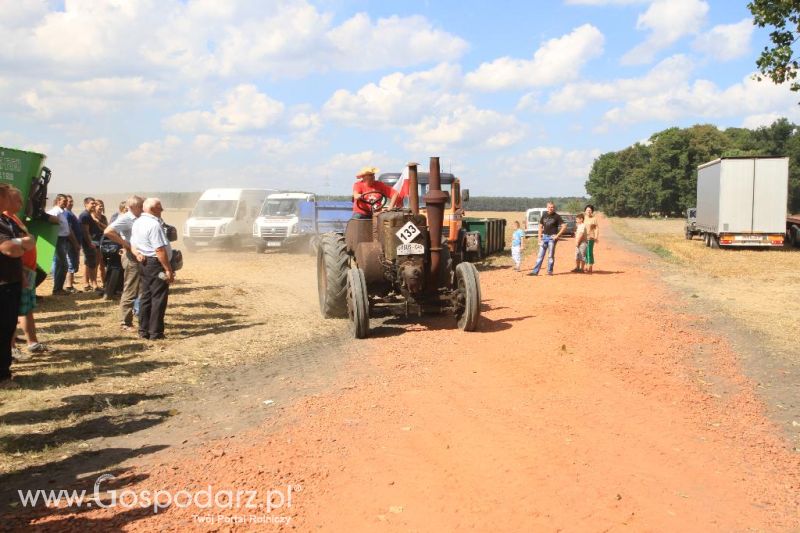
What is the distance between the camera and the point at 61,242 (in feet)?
41.1

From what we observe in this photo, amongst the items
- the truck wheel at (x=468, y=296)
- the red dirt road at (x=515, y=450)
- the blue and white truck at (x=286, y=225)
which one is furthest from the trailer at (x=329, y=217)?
the red dirt road at (x=515, y=450)

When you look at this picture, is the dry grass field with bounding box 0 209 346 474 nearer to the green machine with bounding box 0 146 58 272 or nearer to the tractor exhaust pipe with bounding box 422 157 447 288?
the green machine with bounding box 0 146 58 272

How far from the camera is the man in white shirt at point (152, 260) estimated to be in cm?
873

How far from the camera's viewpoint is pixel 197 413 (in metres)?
6.10

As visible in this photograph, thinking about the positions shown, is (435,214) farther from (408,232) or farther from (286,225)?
(286,225)

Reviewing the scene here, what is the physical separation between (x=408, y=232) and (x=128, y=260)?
4.13m

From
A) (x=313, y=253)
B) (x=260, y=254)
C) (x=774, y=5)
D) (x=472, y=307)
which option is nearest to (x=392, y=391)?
(x=472, y=307)

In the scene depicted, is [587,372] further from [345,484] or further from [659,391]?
[345,484]

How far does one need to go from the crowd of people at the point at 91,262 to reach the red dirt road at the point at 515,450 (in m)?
2.69

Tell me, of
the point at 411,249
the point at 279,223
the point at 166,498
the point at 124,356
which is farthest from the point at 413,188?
the point at 279,223

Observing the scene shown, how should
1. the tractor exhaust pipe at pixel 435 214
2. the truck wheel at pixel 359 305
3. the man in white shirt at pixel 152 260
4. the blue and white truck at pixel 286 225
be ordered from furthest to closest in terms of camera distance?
the blue and white truck at pixel 286 225
the tractor exhaust pipe at pixel 435 214
the truck wheel at pixel 359 305
the man in white shirt at pixel 152 260

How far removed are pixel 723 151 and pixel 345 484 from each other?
89219 millimetres

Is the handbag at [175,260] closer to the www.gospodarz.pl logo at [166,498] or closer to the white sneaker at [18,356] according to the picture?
the white sneaker at [18,356]

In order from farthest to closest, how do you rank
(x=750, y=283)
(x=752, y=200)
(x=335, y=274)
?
1. (x=752, y=200)
2. (x=750, y=283)
3. (x=335, y=274)
